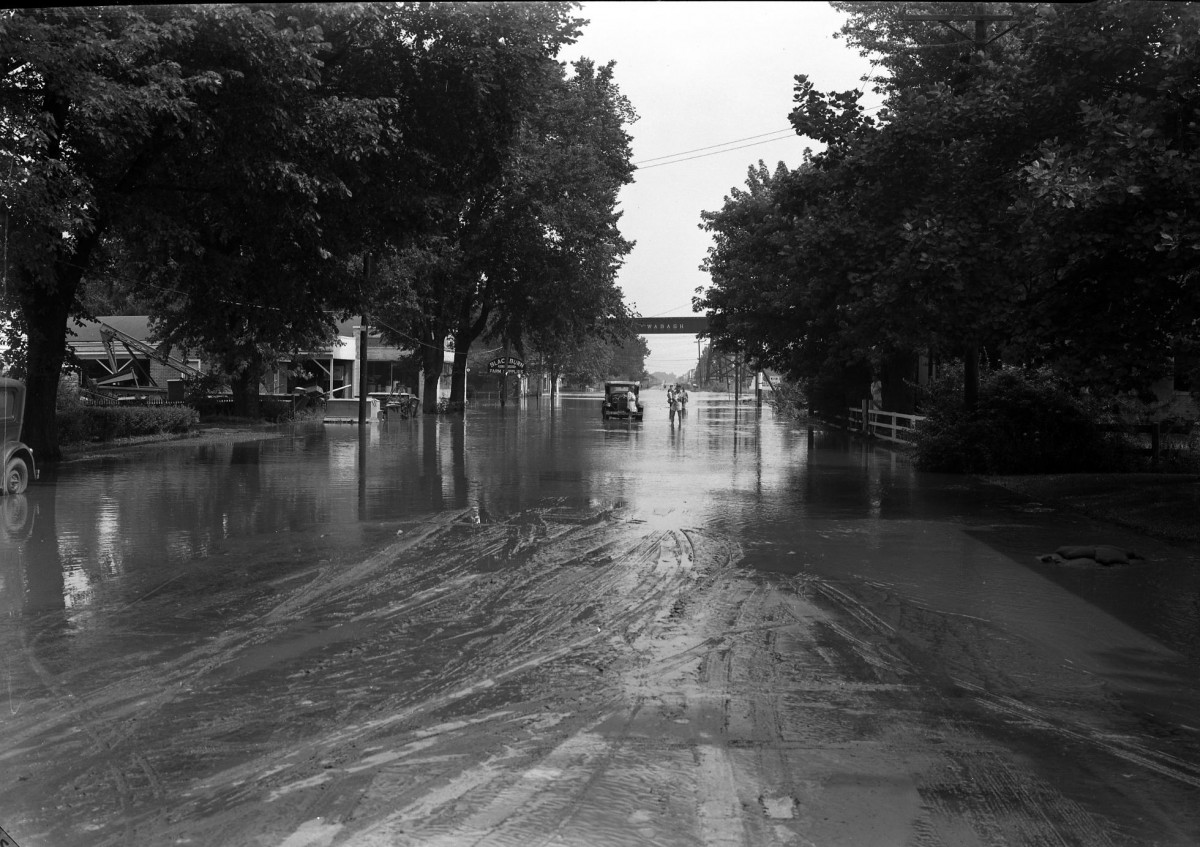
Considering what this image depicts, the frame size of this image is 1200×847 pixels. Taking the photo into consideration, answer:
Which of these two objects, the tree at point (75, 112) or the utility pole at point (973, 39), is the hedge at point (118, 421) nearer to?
the tree at point (75, 112)

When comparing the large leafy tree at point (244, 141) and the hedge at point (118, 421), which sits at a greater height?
the large leafy tree at point (244, 141)

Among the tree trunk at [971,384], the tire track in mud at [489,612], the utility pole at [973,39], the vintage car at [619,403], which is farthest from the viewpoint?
the vintage car at [619,403]

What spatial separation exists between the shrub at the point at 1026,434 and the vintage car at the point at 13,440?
17322mm

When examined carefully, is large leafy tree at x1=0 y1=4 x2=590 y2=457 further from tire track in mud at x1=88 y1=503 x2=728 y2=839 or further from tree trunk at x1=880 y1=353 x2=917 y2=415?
tree trunk at x1=880 y1=353 x2=917 y2=415

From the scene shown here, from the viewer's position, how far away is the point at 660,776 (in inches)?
205

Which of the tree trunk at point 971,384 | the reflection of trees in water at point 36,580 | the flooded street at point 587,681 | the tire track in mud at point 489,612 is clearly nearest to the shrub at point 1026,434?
the tree trunk at point 971,384

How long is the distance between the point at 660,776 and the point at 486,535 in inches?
317

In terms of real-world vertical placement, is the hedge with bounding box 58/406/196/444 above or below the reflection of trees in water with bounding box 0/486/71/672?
above

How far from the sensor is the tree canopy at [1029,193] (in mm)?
12797

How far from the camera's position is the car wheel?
16047mm

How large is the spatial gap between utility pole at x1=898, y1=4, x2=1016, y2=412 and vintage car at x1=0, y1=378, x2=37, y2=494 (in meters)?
14.3

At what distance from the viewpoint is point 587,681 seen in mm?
6863

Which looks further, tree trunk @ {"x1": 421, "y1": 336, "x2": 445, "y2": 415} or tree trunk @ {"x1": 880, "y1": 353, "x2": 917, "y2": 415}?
tree trunk @ {"x1": 421, "y1": 336, "x2": 445, "y2": 415}

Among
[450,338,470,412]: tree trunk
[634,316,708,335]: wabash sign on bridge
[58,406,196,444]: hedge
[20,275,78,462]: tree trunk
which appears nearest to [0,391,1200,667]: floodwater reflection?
[20,275,78,462]: tree trunk
